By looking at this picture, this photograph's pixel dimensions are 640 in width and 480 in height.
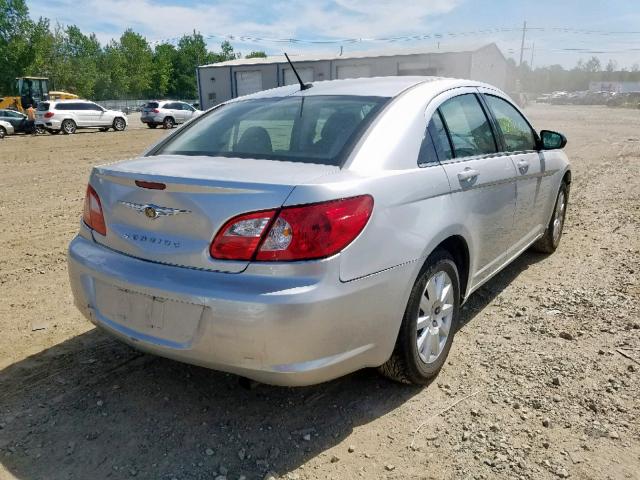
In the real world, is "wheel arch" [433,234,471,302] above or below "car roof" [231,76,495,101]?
below

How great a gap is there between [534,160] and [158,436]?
130 inches

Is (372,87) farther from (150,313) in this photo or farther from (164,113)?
(164,113)

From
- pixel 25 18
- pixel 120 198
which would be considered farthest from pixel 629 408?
pixel 25 18

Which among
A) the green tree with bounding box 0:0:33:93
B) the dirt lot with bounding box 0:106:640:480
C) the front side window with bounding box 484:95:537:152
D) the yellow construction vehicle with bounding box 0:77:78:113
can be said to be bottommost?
the dirt lot with bounding box 0:106:640:480

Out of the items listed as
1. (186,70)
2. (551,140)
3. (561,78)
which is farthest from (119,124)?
(561,78)

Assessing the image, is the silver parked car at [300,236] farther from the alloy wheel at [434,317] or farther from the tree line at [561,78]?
the tree line at [561,78]

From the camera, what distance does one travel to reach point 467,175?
2.96 m

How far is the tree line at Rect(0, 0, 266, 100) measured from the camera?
184 ft

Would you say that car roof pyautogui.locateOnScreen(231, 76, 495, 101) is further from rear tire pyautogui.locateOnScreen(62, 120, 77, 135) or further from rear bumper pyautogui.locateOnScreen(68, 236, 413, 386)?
rear tire pyautogui.locateOnScreen(62, 120, 77, 135)

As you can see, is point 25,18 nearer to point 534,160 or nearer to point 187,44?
point 187,44

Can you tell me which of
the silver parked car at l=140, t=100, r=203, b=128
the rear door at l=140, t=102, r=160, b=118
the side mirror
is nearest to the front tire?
the side mirror

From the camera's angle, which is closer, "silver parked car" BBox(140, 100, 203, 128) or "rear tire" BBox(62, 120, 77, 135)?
"rear tire" BBox(62, 120, 77, 135)

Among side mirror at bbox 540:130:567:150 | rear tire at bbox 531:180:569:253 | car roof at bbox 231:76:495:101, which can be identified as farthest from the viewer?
rear tire at bbox 531:180:569:253

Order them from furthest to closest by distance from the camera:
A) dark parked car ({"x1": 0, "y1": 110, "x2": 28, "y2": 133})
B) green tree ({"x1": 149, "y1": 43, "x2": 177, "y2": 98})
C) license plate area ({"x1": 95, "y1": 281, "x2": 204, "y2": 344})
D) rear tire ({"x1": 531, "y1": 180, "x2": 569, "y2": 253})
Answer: green tree ({"x1": 149, "y1": 43, "x2": 177, "y2": 98})
dark parked car ({"x1": 0, "y1": 110, "x2": 28, "y2": 133})
rear tire ({"x1": 531, "y1": 180, "x2": 569, "y2": 253})
license plate area ({"x1": 95, "y1": 281, "x2": 204, "y2": 344})
